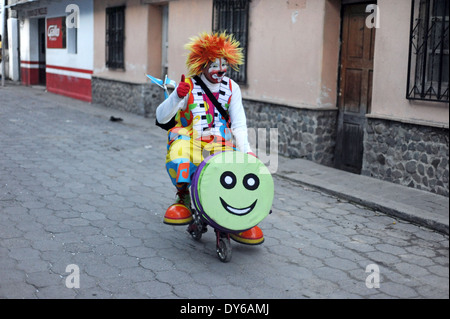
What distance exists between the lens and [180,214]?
5.14m

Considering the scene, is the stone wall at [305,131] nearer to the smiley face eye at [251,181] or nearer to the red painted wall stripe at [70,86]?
the smiley face eye at [251,181]

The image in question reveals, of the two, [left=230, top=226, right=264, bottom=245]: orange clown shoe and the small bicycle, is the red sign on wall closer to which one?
[left=230, top=226, right=264, bottom=245]: orange clown shoe

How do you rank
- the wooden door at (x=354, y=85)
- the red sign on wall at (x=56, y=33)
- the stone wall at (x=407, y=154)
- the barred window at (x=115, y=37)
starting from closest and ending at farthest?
the stone wall at (x=407, y=154) → the wooden door at (x=354, y=85) → the barred window at (x=115, y=37) → the red sign on wall at (x=56, y=33)

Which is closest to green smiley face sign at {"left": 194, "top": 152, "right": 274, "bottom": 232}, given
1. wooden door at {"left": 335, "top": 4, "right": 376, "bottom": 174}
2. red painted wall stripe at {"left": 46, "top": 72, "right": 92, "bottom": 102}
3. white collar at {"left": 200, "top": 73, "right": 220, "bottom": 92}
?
white collar at {"left": 200, "top": 73, "right": 220, "bottom": 92}

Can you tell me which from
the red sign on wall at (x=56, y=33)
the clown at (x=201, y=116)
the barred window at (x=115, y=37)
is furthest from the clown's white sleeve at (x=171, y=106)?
the red sign on wall at (x=56, y=33)

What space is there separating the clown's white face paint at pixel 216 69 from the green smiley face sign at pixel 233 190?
79 cm

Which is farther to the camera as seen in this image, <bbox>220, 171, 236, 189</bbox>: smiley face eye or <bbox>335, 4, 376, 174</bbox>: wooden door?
<bbox>335, 4, 376, 174</bbox>: wooden door

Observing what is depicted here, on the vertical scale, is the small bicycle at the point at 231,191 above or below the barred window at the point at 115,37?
below

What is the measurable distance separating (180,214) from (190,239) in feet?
1.36

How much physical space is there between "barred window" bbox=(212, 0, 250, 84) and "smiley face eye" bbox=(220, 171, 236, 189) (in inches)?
249

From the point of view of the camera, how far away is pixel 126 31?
50.7ft

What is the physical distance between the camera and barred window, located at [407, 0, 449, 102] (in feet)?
22.6

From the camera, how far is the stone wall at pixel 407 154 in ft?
23.0

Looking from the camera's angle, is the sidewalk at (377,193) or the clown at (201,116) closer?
the clown at (201,116)
